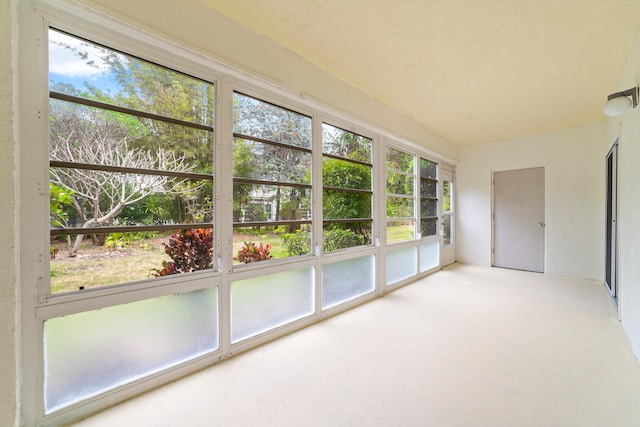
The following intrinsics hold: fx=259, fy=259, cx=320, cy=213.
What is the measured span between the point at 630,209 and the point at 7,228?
460 centimetres

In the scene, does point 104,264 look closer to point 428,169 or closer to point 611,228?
point 428,169

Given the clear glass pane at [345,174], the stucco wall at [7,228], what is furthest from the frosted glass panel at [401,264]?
the stucco wall at [7,228]

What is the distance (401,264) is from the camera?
173 inches

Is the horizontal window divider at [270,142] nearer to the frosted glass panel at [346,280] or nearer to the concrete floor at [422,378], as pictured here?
the frosted glass panel at [346,280]

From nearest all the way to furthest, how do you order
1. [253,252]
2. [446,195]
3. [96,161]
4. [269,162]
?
[96,161] < [253,252] < [269,162] < [446,195]

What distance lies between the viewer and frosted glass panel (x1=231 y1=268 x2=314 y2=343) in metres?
2.29

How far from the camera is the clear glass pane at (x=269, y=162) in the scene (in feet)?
7.53

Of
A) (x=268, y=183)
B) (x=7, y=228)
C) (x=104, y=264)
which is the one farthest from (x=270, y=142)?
(x=7, y=228)

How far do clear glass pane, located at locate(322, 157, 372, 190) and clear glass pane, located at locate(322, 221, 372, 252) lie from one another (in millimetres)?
505

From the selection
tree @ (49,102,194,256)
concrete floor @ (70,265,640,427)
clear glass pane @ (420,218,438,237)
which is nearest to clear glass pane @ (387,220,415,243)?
clear glass pane @ (420,218,438,237)

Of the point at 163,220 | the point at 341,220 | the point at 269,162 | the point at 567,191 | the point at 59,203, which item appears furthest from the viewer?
the point at 567,191

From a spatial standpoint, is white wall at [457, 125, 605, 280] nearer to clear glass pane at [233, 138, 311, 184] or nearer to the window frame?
clear glass pane at [233, 138, 311, 184]

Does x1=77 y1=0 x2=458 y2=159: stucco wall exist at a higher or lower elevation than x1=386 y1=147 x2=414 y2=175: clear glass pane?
higher

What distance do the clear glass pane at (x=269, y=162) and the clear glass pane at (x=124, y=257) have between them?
651 millimetres
